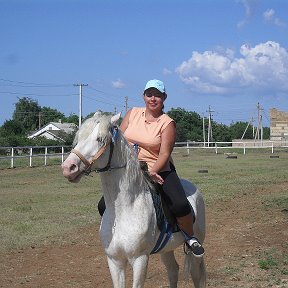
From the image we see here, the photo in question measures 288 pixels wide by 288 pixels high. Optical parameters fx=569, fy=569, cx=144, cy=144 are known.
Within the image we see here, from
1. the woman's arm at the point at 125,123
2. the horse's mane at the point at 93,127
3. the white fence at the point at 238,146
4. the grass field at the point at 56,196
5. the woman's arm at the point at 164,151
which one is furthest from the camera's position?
the white fence at the point at 238,146

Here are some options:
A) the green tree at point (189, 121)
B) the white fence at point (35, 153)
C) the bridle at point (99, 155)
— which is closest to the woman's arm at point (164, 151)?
the bridle at point (99, 155)

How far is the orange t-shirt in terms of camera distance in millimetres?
5473

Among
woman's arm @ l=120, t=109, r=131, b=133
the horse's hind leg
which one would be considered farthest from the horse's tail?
woman's arm @ l=120, t=109, r=131, b=133

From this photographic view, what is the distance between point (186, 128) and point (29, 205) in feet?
284

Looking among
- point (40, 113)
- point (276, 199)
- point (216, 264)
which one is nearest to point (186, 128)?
point (40, 113)

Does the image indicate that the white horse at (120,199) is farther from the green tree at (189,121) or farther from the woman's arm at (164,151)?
the green tree at (189,121)

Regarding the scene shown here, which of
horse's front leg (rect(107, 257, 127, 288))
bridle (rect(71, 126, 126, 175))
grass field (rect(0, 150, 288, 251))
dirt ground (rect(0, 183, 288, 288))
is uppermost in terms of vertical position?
bridle (rect(71, 126, 126, 175))

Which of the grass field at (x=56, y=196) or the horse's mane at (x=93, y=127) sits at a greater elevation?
the horse's mane at (x=93, y=127)

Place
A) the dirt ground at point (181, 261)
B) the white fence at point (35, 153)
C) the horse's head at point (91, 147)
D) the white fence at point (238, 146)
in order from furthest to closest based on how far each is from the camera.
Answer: the white fence at point (238, 146), the white fence at point (35, 153), the dirt ground at point (181, 261), the horse's head at point (91, 147)

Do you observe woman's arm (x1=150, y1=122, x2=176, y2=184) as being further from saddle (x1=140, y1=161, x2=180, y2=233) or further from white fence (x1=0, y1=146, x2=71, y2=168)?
white fence (x1=0, y1=146, x2=71, y2=168)

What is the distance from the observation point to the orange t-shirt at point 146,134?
5473 mm

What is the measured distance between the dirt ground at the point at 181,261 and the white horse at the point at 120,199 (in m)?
2.47

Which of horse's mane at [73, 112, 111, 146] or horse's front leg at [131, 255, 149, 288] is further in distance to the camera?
horse's front leg at [131, 255, 149, 288]

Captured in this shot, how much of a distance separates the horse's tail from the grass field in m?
4.51
